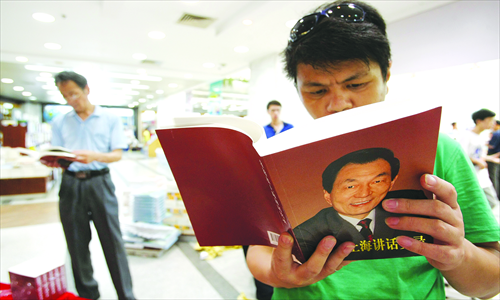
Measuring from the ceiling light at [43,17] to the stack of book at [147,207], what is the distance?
3125mm

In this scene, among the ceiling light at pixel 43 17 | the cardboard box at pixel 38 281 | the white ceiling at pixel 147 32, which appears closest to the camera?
the cardboard box at pixel 38 281

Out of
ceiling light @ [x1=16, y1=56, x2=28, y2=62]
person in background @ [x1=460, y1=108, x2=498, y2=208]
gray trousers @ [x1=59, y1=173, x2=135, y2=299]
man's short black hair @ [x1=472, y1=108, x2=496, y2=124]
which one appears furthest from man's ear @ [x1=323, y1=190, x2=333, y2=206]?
ceiling light @ [x1=16, y1=56, x2=28, y2=62]

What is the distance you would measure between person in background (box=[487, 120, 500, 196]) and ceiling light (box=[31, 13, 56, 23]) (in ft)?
23.5

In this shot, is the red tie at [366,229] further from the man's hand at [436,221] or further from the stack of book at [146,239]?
the stack of book at [146,239]

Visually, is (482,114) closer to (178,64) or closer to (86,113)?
(86,113)

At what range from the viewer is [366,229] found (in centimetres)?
46

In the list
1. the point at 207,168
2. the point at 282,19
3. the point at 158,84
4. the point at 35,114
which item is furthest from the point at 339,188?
the point at 35,114

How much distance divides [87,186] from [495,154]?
19.4 ft

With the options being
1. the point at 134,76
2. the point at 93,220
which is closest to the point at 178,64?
the point at 134,76

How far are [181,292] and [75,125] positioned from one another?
1.59 m

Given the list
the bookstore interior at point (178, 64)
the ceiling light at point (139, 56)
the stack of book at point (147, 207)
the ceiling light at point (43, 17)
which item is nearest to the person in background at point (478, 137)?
the bookstore interior at point (178, 64)

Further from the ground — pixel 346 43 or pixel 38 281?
pixel 346 43

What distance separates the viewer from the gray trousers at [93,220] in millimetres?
1829

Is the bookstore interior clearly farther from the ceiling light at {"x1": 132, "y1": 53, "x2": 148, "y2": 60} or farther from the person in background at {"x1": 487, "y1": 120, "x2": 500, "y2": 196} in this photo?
the person in background at {"x1": 487, "y1": 120, "x2": 500, "y2": 196}
